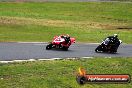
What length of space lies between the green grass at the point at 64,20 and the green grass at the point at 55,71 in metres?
9.98

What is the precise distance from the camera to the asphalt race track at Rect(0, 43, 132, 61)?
20.3 meters

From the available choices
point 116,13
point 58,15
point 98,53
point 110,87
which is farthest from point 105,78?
point 116,13

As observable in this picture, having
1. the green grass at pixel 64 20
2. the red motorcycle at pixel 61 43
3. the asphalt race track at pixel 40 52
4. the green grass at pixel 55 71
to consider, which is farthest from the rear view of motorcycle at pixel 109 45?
the green grass at pixel 64 20

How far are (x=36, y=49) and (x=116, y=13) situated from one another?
3097 centimetres

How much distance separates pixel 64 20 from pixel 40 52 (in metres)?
22.3

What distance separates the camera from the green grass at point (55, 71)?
14.7 m

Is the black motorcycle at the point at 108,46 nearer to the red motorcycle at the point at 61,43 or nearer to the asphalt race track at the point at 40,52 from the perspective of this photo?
the asphalt race track at the point at 40,52

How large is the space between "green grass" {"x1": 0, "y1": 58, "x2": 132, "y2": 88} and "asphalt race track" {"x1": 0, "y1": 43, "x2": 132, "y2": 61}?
197cm

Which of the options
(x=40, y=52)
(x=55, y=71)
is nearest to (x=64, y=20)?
(x=40, y=52)

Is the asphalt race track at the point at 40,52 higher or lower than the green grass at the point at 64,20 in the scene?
higher

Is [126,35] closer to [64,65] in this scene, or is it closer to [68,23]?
[68,23]

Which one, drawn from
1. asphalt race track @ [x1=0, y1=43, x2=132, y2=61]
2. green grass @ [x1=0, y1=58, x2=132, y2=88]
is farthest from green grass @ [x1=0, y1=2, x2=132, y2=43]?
green grass @ [x1=0, y1=58, x2=132, y2=88]

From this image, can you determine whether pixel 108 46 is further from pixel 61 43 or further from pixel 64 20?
pixel 64 20

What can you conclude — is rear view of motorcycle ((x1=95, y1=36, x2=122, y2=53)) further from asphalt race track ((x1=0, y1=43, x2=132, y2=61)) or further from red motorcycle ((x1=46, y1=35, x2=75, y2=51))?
red motorcycle ((x1=46, y1=35, x2=75, y2=51))
